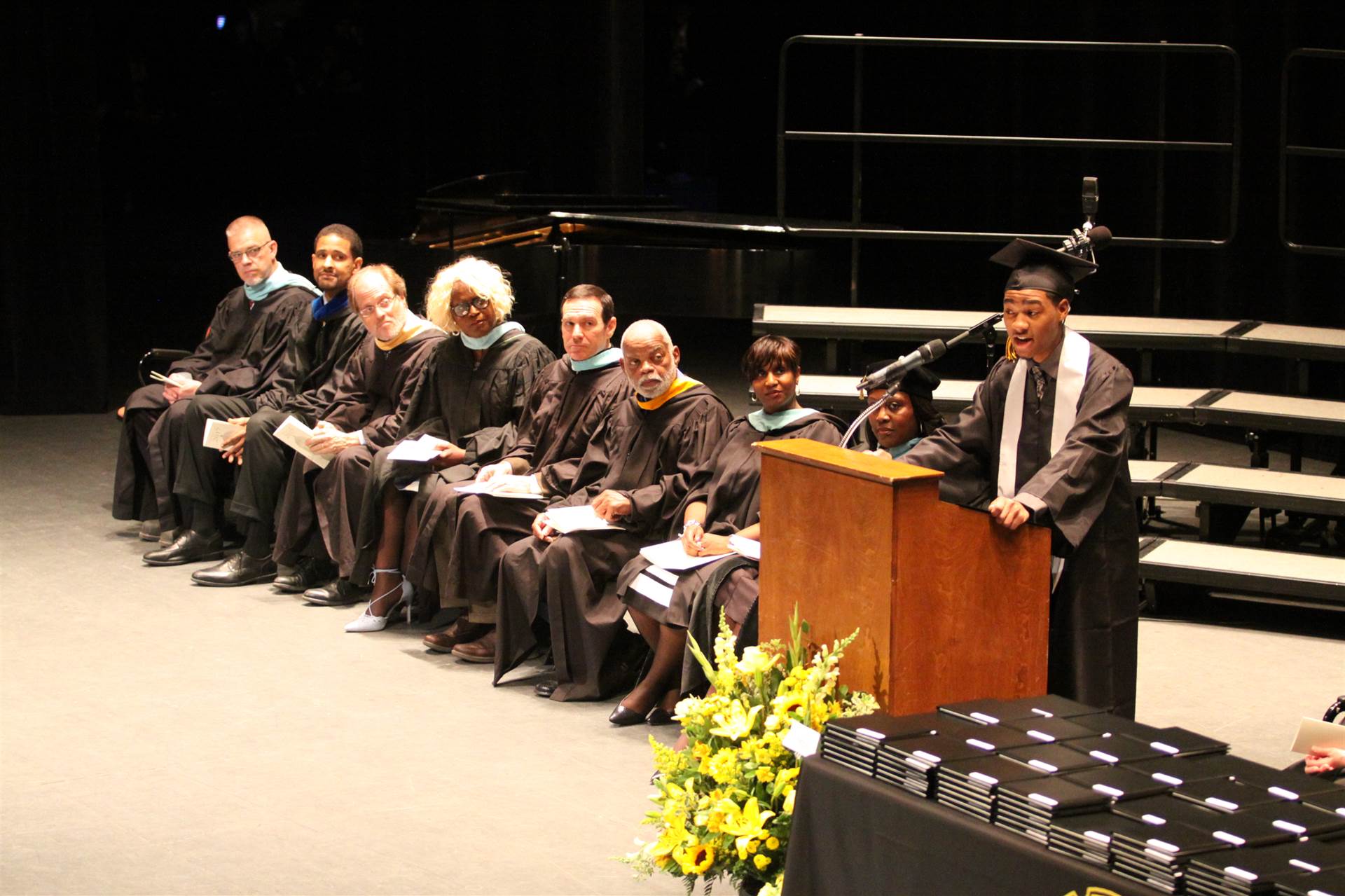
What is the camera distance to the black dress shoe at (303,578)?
283 inches

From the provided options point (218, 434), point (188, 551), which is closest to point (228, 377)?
point (218, 434)

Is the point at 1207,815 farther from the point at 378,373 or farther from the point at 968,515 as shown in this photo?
the point at 378,373

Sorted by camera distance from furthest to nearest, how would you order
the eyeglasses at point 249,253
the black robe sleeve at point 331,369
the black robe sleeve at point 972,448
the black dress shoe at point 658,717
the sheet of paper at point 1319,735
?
1. the eyeglasses at point 249,253
2. the black robe sleeve at point 331,369
3. the black dress shoe at point 658,717
4. the black robe sleeve at point 972,448
5. the sheet of paper at point 1319,735

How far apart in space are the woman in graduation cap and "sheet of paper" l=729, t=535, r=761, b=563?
0.53 m

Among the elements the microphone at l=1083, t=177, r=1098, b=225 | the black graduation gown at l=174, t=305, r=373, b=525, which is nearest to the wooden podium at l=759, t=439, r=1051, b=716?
the microphone at l=1083, t=177, r=1098, b=225

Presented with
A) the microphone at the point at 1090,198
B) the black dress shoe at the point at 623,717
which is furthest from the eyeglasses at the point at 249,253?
the microphone at the point at 1090,198

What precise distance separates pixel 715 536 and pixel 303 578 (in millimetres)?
2393

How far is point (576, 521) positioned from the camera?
5.91 metres

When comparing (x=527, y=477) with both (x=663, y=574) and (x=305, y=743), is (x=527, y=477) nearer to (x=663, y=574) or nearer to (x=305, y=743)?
(x=663, y=574)

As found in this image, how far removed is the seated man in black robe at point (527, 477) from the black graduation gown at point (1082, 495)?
6.45 ft

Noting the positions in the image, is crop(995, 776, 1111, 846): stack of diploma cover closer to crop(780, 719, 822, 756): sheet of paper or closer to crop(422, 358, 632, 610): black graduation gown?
crop(780, 719, 822, 756): sheet of paper

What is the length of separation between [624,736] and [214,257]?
1106cm

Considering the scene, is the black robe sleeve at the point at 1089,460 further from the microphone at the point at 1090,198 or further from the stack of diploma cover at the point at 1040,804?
the stack of diploma cover at the point at 1040,804

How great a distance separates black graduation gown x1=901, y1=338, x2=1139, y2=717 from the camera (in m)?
4.31
